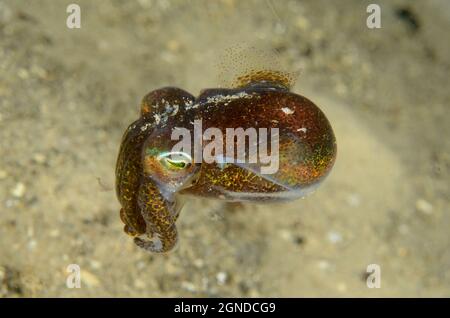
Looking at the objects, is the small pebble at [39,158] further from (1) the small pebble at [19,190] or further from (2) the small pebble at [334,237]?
(2) the small pebble at [334,237]

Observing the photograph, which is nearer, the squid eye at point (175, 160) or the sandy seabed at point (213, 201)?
the squid eye at point (175, 160)

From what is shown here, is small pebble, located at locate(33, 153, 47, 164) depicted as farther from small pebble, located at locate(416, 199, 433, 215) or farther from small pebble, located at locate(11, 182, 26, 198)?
small pebble, located at locate(416, 199, 433, 215)

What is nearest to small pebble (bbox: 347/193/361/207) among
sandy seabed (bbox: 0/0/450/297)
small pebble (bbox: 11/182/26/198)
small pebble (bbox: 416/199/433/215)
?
sandy seabed (bbox: 0/0/450/297)

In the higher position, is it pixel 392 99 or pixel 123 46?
pixel 123 46

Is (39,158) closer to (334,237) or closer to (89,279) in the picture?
(89,279)

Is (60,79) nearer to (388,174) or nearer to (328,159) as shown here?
(328,159)

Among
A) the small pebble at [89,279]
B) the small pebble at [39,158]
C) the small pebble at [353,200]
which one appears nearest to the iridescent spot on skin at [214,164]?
the small pebble at [89,279]

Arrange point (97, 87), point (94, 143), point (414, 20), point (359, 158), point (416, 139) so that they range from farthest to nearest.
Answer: point (414, 20), point (416, 139), point (359, 158), point (97, 87), point (94, 143)
